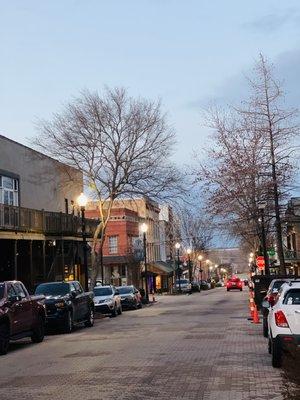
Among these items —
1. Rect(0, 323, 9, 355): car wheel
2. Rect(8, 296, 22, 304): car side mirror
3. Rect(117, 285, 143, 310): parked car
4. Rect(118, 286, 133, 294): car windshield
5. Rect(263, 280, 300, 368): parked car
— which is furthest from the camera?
Rect(118, 286, 133, 294): car windshield

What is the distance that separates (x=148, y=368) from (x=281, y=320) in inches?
109

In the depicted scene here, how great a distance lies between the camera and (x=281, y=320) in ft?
35.9

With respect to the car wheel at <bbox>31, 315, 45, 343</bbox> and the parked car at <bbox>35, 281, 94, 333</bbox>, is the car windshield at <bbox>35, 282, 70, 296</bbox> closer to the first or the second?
the parked car at <bbox>35, 281, 94, 333</bbox>

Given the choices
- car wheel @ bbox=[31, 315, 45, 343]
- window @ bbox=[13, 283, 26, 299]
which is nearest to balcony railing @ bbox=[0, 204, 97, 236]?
car wheel @ bbox=[31, 315, 45, 343]

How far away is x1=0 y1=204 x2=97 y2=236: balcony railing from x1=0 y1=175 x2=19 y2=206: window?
216 cm

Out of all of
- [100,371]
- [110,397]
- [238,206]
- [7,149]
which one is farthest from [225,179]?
[110,397]

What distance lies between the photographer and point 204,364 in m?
12.2

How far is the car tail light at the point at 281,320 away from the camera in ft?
35.6

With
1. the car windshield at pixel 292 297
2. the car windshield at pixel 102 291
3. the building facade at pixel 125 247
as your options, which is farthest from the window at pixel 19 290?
the building facade at pixel 125 247

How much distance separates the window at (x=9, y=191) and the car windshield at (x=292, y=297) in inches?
913

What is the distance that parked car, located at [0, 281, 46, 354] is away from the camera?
618 inches

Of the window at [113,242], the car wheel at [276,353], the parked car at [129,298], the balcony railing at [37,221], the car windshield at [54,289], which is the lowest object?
the car wheel at [276,353]

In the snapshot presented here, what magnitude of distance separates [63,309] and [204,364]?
1004 centimetres

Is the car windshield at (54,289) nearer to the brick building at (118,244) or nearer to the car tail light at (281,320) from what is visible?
the car tail light at (281,320)
